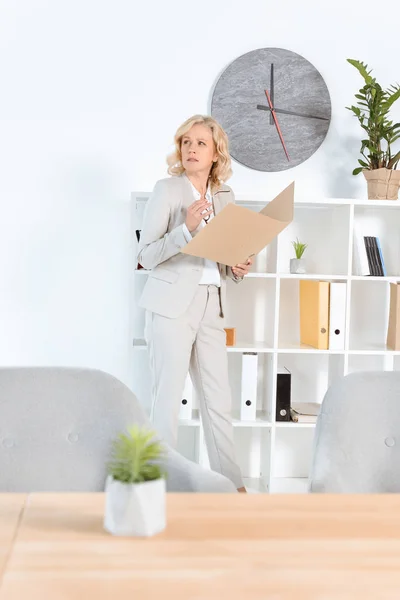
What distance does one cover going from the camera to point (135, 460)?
3.30 feet

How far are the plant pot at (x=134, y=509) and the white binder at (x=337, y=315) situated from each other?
2631 millimetres

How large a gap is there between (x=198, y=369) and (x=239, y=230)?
2.31ft

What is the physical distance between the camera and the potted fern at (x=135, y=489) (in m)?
0.98

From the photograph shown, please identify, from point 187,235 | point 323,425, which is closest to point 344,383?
point 323,425

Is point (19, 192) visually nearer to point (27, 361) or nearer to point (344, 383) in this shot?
point (27, 361)

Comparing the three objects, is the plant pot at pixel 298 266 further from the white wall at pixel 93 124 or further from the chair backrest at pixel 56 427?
the chair backrest at pixel 56 427

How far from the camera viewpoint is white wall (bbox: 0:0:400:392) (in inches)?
143

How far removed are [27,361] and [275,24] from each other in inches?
81.2

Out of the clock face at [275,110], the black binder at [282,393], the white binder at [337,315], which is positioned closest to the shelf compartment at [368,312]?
the white binder at [337,315]

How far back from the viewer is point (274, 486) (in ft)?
12.0

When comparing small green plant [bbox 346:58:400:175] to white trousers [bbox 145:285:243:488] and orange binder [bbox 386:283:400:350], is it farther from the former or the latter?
white trousers [bbox 145:285:243:488]

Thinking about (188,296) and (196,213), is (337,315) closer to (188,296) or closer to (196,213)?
(188,296)

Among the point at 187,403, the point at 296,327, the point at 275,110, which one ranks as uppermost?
the point at 275,110

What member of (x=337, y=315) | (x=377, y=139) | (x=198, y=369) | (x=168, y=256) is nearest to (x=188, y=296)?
(x=168, y=256)
